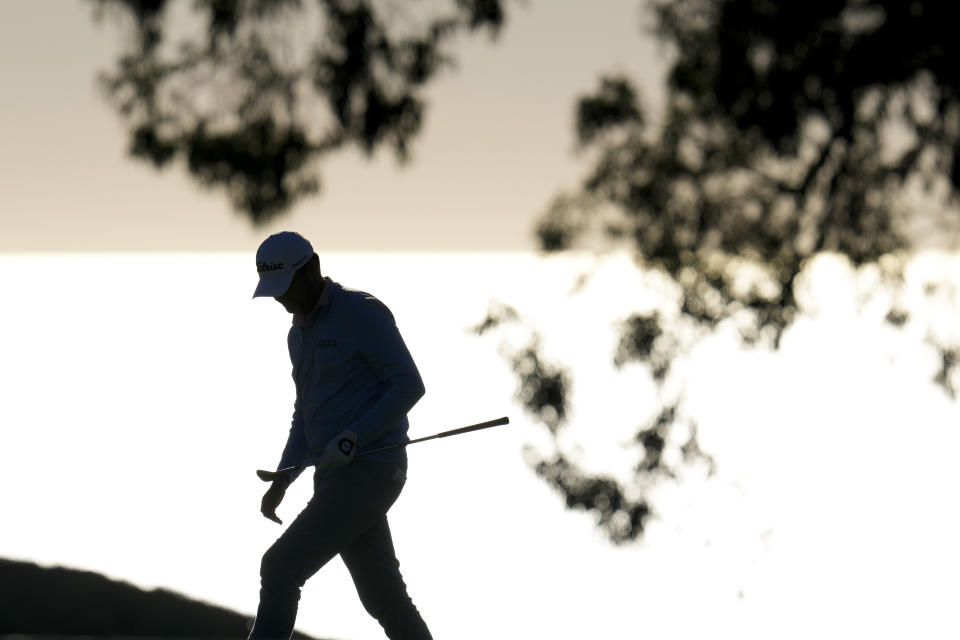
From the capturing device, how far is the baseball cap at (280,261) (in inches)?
209

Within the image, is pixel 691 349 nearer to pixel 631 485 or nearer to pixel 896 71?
pixel 631 485

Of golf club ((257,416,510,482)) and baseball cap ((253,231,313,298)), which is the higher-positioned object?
baseball cap ((253,231,313,298))

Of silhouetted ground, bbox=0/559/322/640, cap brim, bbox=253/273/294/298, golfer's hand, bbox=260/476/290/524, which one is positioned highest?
silhouetted ground, bbox=0/559/322/640

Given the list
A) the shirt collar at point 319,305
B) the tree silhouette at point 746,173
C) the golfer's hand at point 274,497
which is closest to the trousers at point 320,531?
the golfer's hand at point 274,497

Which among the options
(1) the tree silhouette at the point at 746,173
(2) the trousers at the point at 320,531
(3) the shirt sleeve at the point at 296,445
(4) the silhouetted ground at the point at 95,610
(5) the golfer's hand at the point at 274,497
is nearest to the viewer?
(2) the trousers at the point at 320,531

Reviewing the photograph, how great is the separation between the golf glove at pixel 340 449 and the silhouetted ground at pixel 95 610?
4.42m

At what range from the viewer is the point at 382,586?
550 centimetres

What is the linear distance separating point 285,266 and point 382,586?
1.16 m

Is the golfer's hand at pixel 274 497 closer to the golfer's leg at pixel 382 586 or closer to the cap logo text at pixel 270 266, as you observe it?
the golfer's leg at pixel 382 586

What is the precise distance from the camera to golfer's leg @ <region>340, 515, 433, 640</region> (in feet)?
18.0

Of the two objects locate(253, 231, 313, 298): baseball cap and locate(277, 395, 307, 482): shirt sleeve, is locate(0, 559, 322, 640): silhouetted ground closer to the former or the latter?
locate(277, 395, 307, 482): shirt sleeve

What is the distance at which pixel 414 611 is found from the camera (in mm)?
5512

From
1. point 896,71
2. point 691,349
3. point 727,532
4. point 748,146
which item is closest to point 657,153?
point 748,146

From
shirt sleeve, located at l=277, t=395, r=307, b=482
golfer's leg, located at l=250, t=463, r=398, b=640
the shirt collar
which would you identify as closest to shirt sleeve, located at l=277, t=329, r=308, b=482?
shirt sleeve, located at l=277, t=395, r=307, b=482
